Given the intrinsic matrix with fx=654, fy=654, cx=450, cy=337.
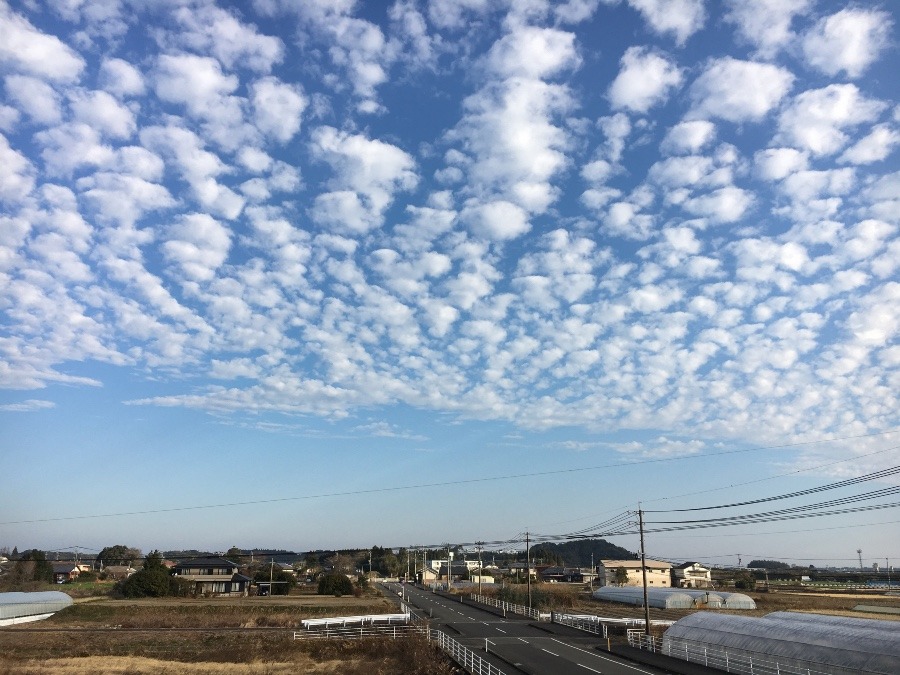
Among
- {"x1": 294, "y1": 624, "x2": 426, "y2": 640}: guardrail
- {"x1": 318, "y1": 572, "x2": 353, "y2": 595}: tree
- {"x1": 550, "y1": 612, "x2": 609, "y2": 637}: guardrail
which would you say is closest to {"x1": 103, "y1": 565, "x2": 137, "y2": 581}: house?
{"x1": 318, "y1": 572, "x2": 353, "y2": 595}: tree

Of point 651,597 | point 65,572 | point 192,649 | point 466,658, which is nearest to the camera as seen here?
point 466,658

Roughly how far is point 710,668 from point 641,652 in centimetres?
698

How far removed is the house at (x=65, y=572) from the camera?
127m

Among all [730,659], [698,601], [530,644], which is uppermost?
[730,659]

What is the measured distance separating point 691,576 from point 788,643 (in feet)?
449

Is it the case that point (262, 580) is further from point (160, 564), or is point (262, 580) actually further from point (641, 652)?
point (641, 652)

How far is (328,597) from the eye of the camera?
301 ft

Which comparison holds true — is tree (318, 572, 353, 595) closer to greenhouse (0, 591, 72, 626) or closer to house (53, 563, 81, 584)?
greenhouse (0, 591, 72, 626)

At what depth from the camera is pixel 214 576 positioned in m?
99.0

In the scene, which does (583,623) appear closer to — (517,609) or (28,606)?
(517,609)

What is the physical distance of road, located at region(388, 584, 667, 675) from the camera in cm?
3334

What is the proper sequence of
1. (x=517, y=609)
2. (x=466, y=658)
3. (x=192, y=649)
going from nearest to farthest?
(x=466, y=658) → (x=192, y=649) → (x=517, y=609)

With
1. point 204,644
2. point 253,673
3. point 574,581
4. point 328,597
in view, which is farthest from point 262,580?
point 574,581

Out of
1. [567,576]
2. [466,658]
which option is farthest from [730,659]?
[567,576]
